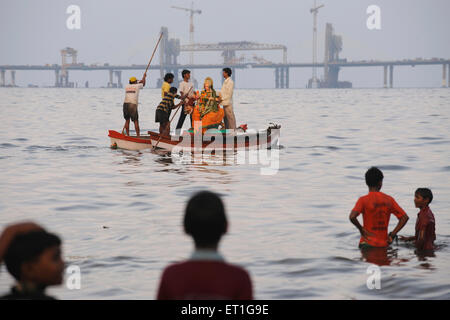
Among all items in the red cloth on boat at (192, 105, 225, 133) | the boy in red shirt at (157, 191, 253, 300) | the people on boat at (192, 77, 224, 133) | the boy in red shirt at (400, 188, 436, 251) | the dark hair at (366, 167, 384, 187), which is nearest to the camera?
the boy in red shirt at (157, 191, 253, 300)

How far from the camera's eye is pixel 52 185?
16234 mm

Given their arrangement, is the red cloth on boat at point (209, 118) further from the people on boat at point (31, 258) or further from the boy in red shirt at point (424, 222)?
the people on boat at point (31, 258)

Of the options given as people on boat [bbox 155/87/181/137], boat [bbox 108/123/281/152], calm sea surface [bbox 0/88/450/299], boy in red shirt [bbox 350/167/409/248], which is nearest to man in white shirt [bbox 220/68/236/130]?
boat [bbox 108/123/281/152]

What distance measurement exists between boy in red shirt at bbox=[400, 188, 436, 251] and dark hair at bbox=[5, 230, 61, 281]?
19.8 feet

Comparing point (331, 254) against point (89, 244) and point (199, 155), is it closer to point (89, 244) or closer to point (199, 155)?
point (89, 244)

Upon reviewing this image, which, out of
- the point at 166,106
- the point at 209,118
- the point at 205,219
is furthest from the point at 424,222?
the point at 166,106

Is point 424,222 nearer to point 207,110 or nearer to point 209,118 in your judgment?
point 207,110

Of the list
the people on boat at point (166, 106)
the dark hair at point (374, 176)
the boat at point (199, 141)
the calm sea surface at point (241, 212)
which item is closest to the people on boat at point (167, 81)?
the people on boat at point (166, 106)

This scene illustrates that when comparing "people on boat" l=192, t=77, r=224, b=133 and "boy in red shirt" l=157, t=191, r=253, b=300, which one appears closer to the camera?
"boy in red shirt" l=157, t=191, r=253, b=300

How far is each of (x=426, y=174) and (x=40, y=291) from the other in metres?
16.6

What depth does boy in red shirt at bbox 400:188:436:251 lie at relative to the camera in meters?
8.46

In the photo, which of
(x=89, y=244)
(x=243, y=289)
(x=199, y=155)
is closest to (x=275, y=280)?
(x=89, y=244)

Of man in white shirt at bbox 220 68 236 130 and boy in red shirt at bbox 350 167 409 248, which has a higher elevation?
man in white shirt at bbox 220 68 236 130

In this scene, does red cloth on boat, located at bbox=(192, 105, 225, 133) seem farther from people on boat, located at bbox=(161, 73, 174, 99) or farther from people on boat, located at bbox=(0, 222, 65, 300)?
people on boat, located at bbox=(0, 222, 65, 300)
